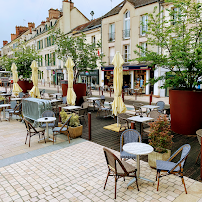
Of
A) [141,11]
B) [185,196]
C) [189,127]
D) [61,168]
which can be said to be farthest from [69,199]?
[141,11]

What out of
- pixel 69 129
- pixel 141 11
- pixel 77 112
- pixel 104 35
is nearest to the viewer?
pixel 69 129

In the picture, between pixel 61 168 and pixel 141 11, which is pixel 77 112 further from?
pixel 141 11

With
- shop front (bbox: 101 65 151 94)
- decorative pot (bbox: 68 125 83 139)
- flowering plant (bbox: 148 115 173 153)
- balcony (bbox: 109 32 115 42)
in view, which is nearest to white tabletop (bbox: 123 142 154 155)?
flowering plant (bbox: 148 115 173 153)

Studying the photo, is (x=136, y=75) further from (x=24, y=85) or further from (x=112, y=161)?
(x=112, y=161)

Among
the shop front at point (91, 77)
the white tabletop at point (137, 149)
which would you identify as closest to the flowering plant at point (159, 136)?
the white tabletop at point (137, 149)

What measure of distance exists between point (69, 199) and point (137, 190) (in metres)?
1.42

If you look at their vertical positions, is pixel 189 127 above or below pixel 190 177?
above

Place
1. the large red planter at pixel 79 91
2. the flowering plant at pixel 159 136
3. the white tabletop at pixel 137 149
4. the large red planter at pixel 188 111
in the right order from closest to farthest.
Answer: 1. the white tabletop at pixel 137 149
2. the flowering plant at pixel 159 136
3. the large red planter at pixel 188 111
4. the large red planter at pixel 79 91

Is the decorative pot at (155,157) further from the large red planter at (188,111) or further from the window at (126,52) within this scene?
the window at (126,52)

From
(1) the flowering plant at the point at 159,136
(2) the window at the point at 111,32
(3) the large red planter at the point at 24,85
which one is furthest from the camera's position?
(2) the window at the point at 111,32

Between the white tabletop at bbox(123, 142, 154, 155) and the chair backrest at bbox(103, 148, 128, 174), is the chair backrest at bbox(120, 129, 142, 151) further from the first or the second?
the chair backrest at bbox(103, 148, 128, 174)

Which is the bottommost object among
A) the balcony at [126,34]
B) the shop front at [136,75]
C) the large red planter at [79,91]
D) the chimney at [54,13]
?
the large red planter at [79,91]

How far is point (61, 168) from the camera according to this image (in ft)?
16.8

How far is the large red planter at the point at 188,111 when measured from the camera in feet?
25.0
